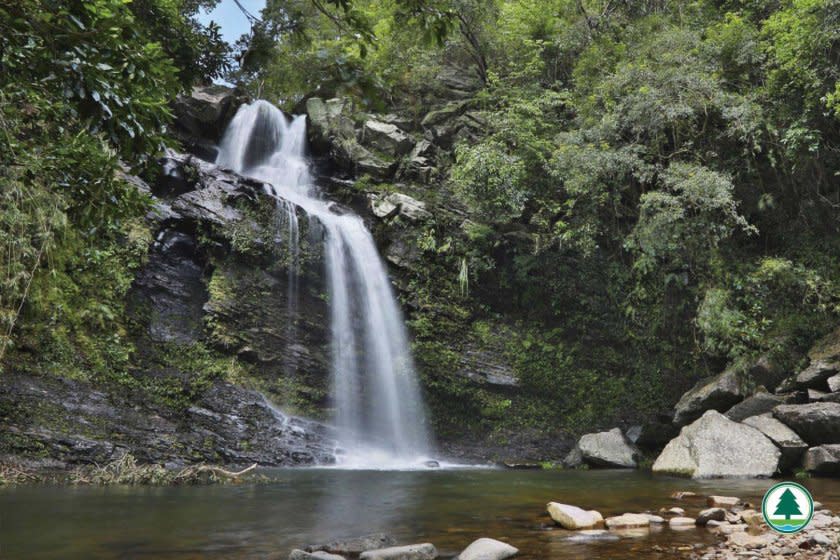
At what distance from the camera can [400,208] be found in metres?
16.7

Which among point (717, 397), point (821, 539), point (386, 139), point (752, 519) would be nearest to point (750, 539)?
point (821, 539)

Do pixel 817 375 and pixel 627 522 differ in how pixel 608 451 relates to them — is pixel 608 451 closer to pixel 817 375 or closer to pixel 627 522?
pixel 817 375

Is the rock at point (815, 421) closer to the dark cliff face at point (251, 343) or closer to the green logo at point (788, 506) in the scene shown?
the dark cliff face at point (251, 343)

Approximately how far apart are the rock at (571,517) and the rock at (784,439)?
669 cm

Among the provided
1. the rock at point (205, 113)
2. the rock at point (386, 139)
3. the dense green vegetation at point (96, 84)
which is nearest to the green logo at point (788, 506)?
the dense green vegetation at point (96, 84)

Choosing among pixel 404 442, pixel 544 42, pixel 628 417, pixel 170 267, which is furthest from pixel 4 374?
pixel 544 42

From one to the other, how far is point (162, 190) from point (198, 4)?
5.22 metres

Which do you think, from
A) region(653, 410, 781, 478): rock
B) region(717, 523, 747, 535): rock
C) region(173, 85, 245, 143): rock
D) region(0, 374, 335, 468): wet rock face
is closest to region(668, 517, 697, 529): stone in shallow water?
region(717, 523, 747, 535): rock

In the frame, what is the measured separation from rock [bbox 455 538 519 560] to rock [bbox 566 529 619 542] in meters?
0.77

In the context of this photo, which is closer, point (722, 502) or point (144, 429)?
point (722, 502)

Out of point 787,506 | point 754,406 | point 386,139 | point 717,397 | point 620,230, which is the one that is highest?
point 386,139

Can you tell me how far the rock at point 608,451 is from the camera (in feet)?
40.8

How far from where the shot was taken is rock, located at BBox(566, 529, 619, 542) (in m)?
5.00

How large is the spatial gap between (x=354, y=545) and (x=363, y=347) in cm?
1073
